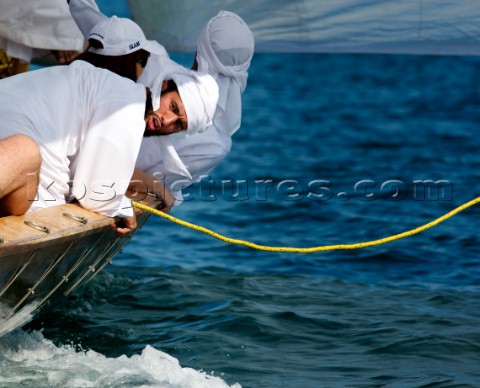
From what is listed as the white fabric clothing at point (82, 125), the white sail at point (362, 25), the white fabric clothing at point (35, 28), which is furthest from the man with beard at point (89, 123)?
the white fabric clothing at point (35, 28)

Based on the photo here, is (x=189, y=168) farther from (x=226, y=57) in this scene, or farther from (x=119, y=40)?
(x=119, y=40)

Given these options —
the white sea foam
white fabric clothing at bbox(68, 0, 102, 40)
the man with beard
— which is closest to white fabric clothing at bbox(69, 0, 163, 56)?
white fabric clothing at bbox(68, 0, 102, 40)

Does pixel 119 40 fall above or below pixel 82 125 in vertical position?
above

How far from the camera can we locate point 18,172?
3.87m

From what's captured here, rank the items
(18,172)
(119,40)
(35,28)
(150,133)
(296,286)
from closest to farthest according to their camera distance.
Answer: (18,172), (150,133), (119,40), (35,28), (296,286)

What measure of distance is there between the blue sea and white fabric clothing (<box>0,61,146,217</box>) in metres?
0.87

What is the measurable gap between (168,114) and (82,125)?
36 centimetres

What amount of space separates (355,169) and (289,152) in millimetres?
1138

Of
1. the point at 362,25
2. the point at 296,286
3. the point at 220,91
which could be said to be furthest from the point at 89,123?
the point at 296,286

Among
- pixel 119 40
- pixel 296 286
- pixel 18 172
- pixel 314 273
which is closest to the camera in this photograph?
pixel 18 172

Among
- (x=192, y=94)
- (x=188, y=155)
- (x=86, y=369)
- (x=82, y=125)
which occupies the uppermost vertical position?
(x=192, y=94)

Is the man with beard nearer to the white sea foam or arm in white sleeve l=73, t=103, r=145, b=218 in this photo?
arm in white sleeve l=73, t=103, r=145, b=218

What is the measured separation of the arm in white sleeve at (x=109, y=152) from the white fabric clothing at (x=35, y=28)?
205 centimetres

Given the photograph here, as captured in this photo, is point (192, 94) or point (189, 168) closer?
point (192, 94)
